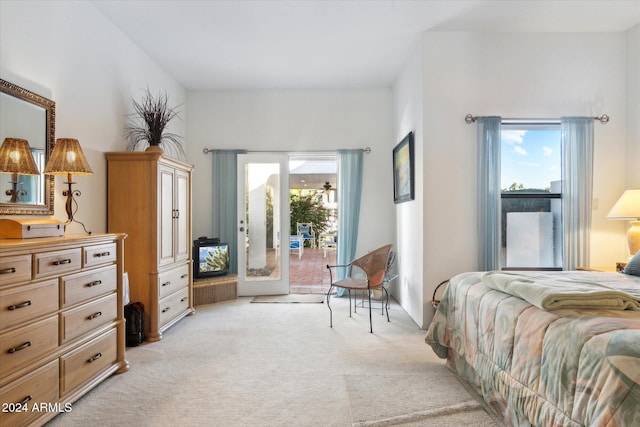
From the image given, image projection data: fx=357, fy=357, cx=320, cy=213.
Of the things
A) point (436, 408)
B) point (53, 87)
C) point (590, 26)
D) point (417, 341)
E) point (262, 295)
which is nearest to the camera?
point (436, 408)

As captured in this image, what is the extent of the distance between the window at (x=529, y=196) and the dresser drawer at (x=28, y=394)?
12.4ft

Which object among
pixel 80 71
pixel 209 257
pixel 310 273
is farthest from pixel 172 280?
pixel 310 273

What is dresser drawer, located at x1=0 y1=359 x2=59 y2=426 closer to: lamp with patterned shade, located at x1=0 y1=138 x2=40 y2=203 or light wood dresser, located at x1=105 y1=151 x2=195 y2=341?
lamp with patterned shade, located at x1=0 y1=138 x2=40 y2=203

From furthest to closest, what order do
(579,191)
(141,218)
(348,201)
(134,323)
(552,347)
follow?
1. (348,201)
2. (579,191)
3. (141,218)
4. (134,323)
5. (552,347)

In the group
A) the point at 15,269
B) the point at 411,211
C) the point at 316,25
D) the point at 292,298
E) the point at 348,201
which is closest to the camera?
the point at 15,269

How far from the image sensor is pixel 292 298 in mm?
4844

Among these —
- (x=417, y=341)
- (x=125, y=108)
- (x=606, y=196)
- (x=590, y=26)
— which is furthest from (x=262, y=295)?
(x=590, y=26)

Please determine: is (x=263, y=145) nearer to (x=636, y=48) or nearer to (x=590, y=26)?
(x=590, y=26)

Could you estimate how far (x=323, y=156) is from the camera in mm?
5223

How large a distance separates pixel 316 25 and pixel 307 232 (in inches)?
285

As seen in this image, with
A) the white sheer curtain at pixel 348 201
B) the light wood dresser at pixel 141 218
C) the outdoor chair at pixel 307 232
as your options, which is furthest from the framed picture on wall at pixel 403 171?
the outdoor chair at pixel 307 232

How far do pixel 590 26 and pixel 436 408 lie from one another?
12.3ft

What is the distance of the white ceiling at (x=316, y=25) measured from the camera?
10.1 feet

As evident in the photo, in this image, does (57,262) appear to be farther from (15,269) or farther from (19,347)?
(19,347)
